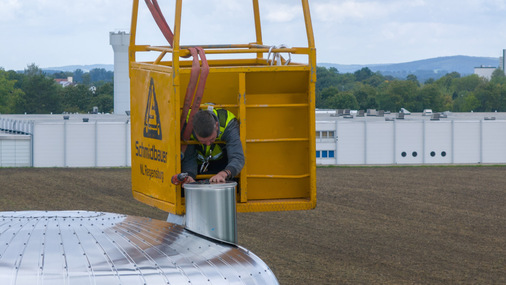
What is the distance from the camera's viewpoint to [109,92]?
149 metres

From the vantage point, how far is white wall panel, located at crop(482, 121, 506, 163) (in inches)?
2147

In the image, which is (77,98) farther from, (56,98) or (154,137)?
(154,137)

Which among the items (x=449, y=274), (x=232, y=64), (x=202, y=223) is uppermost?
(x=232, y=64)

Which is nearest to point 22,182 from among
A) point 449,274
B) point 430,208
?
point 430,208

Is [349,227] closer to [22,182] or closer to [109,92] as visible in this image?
[22,182]

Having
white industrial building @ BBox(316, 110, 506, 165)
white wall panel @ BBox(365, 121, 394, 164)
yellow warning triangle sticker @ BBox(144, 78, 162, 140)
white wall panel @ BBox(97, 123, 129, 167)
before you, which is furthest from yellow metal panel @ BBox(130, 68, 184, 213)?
white wall panel @ BBox(365, 121, 394, 164)

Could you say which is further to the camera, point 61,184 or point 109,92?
point 109,92

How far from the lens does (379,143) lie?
5338 centimetres

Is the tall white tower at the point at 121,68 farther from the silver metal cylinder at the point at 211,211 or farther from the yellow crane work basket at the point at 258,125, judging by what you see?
the silver metal cylinder at the point at 211,211

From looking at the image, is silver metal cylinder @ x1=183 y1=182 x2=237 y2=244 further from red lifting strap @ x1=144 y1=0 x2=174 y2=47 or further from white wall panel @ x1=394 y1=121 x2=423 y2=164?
white wall panel @ x1=394 y1=121 x2=423 y2=164

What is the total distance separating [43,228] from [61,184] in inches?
1252

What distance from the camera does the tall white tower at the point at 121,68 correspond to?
80750 millimetres

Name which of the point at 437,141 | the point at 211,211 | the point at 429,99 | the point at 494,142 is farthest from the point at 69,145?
the point at 429,99

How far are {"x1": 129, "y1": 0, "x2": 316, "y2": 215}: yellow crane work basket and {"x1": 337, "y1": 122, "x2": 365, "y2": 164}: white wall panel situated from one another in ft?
141
